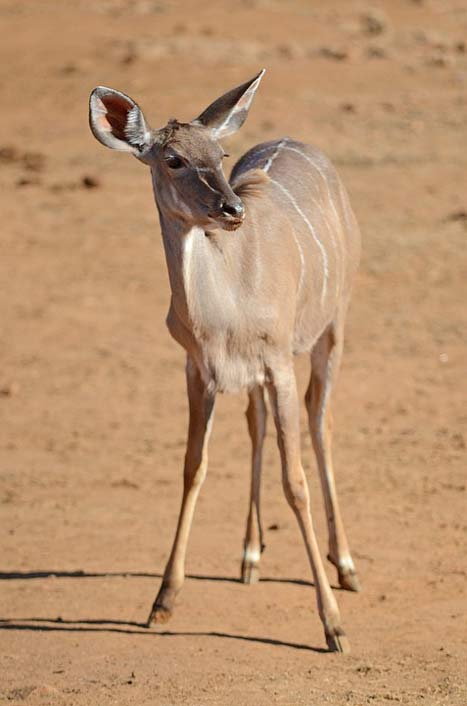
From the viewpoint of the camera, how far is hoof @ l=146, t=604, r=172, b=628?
237 inches

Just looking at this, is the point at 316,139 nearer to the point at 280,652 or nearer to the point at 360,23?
the point at 360,23

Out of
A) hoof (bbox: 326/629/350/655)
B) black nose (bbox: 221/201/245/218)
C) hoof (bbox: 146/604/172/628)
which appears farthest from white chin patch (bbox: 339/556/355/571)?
black nose (bbox: 221/201/245/218)

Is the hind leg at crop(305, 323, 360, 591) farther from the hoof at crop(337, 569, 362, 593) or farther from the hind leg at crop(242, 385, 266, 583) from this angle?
the hind leg at crop(242, 385, 266, 583)

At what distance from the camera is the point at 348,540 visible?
274 inches

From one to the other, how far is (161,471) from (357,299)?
128 inches

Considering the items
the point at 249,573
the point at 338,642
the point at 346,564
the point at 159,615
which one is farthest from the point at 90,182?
the point at 338,642

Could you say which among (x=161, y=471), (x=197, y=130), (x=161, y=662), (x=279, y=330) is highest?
(x=197, y=130)

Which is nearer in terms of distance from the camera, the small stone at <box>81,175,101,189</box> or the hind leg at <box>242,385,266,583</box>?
the hind leg at <box>242,385,266,583</box>

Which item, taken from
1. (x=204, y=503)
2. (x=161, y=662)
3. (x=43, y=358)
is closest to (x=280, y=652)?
(x=161, y=662)

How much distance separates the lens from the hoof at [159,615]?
602 centimetres

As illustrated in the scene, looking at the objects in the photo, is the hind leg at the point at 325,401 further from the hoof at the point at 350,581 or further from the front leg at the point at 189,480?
the front leg at the point at 189,480

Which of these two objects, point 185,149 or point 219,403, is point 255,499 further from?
point 219,403

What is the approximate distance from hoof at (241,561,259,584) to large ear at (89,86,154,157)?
198 centimetres

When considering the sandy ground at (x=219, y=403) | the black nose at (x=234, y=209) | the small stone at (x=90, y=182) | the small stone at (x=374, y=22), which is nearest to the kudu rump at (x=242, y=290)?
the black nose at (x=234, y=209)
